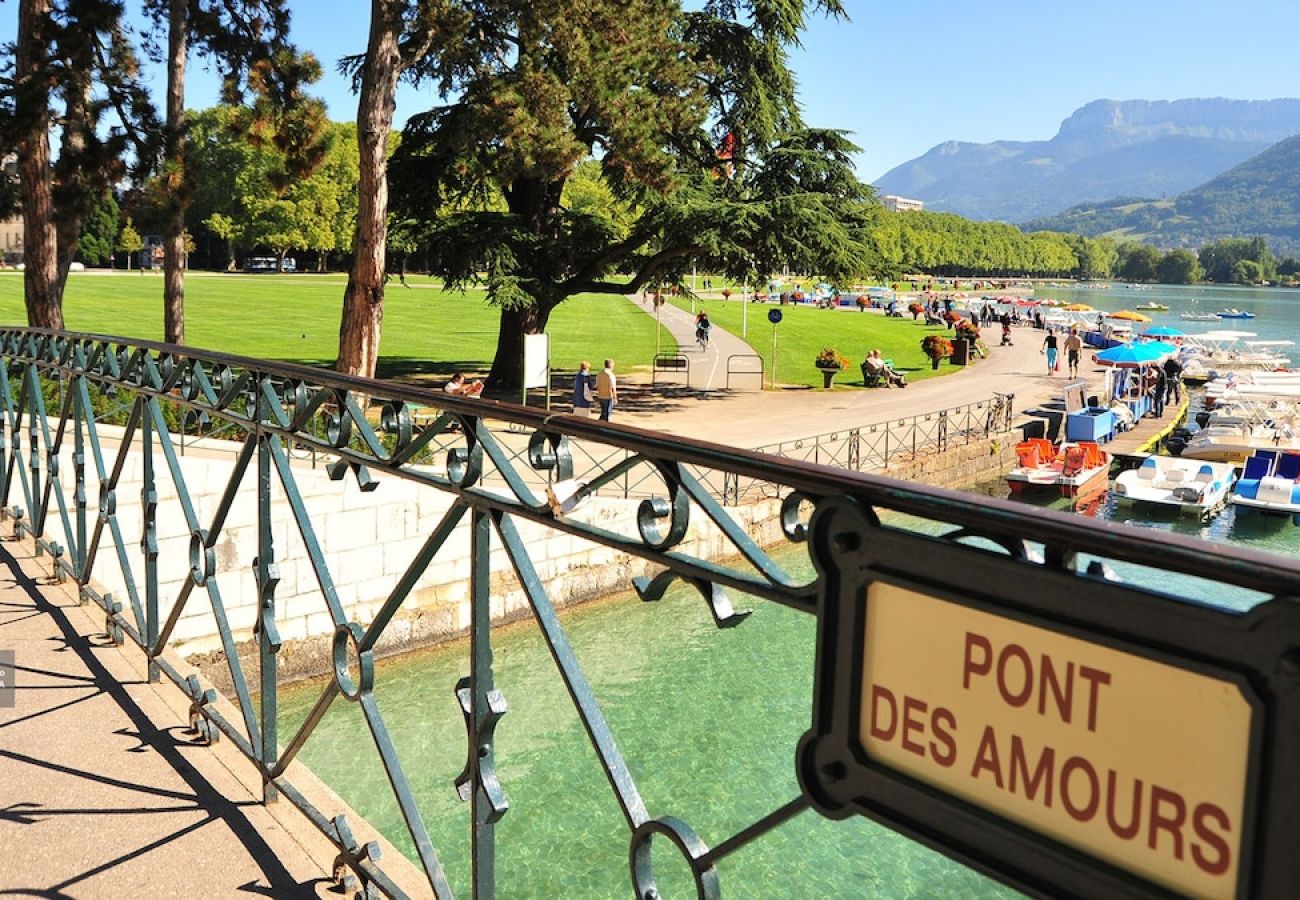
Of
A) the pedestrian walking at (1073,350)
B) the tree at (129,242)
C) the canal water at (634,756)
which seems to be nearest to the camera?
the canal water at (634,756)

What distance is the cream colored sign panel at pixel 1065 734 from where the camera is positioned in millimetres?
1229

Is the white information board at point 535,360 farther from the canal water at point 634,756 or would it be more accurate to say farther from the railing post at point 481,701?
the railing post at point 481,701

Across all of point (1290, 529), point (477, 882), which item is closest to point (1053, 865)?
point (477, 882)

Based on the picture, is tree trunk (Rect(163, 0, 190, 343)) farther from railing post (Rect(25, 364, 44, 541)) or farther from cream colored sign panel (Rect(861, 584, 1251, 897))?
cream colored sign panel (Rect(861, 584, 1251, 897))

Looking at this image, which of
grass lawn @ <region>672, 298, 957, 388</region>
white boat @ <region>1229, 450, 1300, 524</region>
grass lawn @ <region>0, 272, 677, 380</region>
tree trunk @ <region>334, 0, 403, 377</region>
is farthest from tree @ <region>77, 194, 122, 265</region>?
white boat @ <region>1229, 450, 1300, 524</region>

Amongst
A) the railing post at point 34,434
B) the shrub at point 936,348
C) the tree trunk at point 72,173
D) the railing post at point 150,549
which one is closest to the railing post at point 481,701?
the railing post at point 150,549

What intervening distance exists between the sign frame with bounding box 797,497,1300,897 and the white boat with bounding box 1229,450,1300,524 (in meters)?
25.1

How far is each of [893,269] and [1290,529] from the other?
10459 mm

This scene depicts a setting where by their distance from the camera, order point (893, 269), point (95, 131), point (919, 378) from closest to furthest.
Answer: point (95, 131) < point (893, 269) < point (919, 378)

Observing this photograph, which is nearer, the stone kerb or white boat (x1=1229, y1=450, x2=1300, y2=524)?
the stone kerb

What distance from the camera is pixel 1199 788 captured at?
1.24 metres

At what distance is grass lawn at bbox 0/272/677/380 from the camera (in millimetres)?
34438

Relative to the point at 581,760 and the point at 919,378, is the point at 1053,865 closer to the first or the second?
the point at 581,760

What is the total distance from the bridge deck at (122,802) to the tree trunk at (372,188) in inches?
588
